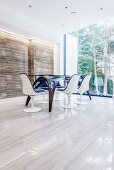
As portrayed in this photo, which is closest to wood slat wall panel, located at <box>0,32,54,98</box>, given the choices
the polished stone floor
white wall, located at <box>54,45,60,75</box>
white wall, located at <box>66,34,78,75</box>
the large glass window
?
white wall, located at <box>54,45,60,75</box>

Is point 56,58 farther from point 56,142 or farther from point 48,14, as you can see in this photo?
point 56,142

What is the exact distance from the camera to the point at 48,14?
5793mm

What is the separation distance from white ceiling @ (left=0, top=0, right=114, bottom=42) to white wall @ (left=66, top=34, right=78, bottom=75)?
1.39 meters

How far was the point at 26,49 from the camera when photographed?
6.34 meters

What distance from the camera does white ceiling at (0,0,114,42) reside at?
196 inches

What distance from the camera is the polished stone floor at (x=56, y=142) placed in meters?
1.79

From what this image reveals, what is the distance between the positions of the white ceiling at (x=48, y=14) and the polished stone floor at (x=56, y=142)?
10.7ft

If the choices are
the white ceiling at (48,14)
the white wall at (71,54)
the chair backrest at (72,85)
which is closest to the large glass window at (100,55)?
the white wall at (71,54)

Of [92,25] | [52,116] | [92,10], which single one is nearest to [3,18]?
[92,10]

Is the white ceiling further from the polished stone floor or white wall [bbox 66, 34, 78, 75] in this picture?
the polished stone floor

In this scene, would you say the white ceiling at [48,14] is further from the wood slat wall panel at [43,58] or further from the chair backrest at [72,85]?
the chair backrest at [72,85]

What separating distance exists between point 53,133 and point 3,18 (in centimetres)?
396

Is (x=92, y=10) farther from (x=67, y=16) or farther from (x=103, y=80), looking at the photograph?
(x=103, y=80)

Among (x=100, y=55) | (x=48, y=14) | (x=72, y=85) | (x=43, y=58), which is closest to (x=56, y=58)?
(x=43, y=58)
